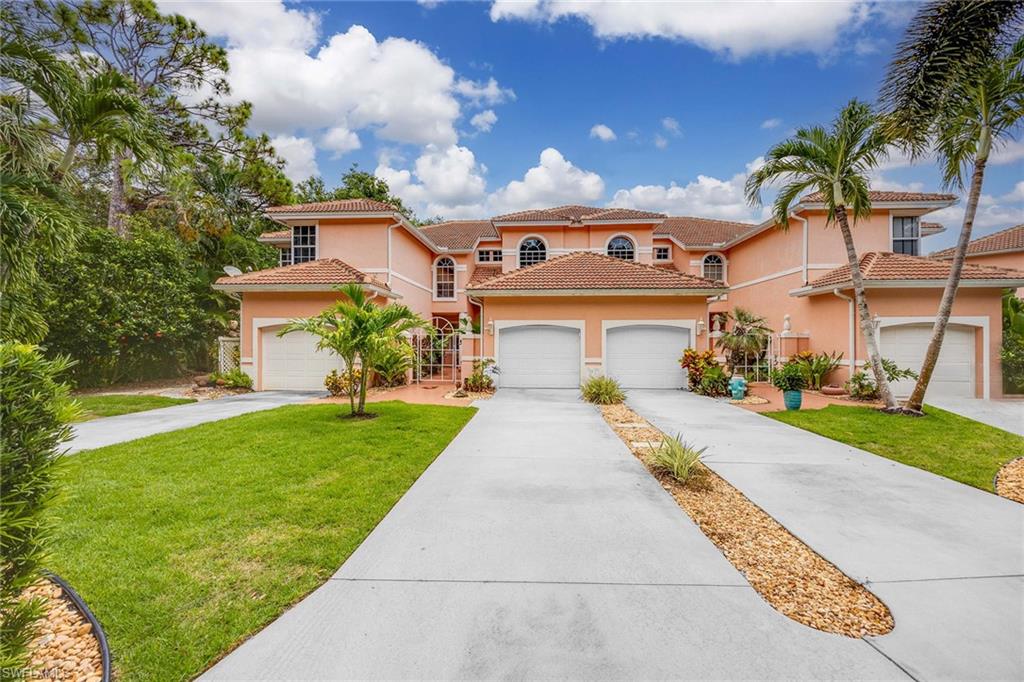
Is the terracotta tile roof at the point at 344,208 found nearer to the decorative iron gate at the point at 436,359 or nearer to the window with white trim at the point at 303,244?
the window with white trim at the point at 303,244

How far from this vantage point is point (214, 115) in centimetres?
2203

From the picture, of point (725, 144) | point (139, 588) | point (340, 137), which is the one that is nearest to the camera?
point (139, 588)

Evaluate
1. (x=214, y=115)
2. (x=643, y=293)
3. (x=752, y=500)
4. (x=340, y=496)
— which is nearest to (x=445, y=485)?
(x=340, y=496)

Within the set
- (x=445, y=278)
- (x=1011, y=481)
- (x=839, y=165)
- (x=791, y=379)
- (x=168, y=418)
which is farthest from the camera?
(x=445, y=278)

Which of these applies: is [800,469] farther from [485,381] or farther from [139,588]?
[485,381]

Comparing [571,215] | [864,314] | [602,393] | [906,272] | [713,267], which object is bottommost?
[602,393]

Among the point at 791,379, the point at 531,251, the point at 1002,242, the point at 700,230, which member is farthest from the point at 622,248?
the point at 1002,242

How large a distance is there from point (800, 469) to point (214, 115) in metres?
28.8

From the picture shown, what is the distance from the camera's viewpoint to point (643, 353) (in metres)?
14.2

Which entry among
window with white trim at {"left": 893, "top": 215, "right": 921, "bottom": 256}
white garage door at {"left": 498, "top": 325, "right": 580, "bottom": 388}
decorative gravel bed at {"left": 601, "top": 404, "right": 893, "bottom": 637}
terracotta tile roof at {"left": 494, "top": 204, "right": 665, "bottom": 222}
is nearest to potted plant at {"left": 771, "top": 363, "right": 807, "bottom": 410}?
white garage door at {"left": 498, "top": 325, "right": 580, "bottom": 388}

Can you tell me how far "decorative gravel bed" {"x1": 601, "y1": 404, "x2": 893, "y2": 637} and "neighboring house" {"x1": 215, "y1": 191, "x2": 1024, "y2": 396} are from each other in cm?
882

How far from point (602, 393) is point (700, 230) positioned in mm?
16792

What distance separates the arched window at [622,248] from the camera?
2092 centimetres

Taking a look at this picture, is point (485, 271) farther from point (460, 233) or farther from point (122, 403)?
point (122, 403)
